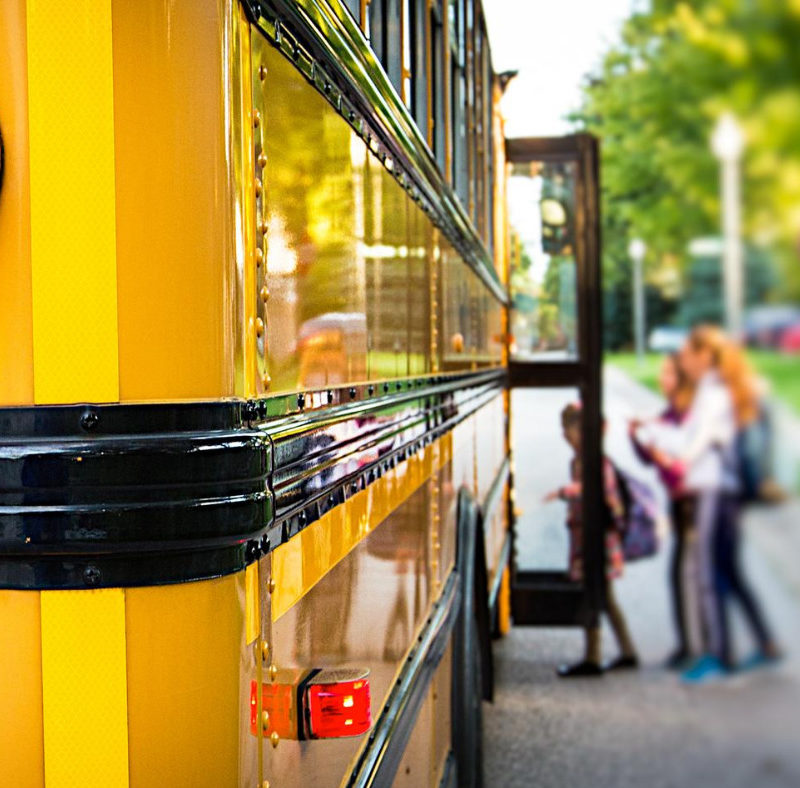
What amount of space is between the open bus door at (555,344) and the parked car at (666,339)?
4.37 metres

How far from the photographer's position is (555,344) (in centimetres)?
606

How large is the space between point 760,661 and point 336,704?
54cm

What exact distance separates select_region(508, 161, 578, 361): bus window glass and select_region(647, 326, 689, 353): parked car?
14.4ft

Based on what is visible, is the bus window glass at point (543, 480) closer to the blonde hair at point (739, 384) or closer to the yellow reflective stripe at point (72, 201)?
the blonde hair at point (739, 384)

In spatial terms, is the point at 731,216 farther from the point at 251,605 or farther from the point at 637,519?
the point at 637,519

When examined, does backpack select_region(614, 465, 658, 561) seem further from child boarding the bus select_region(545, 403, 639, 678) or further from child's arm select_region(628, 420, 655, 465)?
child's arm select_region(628, 420, 655, 465)

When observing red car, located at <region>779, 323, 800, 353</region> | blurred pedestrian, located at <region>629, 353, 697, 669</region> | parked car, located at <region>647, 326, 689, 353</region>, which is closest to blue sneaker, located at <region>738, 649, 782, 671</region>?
parked car, located at <region>647, 326, 689, 353</region>

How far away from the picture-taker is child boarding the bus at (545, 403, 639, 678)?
5730mm

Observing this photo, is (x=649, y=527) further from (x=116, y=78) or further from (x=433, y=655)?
(x=116, y=78)

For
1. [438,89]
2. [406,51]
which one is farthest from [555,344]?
[406,51]

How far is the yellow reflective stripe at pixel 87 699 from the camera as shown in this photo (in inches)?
36.4

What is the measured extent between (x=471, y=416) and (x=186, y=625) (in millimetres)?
2519

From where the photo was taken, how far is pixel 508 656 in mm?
5730

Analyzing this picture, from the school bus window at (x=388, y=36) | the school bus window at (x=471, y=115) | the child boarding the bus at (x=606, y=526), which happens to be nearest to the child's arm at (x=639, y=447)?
the child boarding the bus at (x=606, y=526)
